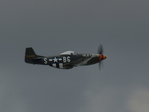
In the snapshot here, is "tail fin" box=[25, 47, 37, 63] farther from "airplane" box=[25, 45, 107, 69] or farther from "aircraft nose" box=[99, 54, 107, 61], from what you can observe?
"aircraft nose" box=[99, 54, 107, 61]

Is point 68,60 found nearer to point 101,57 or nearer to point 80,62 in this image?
point 80,62

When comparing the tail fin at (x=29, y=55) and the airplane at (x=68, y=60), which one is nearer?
the airplane at (x=68, y=60)

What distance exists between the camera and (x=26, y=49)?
57031mm

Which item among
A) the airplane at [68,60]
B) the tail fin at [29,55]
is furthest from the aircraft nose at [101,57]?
the tail fin at [29,55]

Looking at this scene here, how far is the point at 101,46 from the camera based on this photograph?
5834 centimetres

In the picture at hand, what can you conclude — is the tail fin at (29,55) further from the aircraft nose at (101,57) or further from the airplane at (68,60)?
the aircraft nose at (101,57)

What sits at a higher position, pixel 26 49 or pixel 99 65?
pixel 26 49

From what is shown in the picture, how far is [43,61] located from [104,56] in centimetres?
1366

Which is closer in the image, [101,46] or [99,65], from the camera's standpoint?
[99,65]

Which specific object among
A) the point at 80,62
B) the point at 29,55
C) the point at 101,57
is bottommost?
the point at 80,62

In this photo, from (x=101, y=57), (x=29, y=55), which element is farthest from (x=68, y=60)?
(x=29, y=55)

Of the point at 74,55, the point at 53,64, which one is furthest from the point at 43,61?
the point at 74,55

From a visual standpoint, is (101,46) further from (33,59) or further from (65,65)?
(33,59)

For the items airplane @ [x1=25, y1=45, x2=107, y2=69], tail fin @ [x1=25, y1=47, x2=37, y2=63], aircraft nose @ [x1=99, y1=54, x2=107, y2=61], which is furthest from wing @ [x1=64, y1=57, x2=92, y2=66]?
tail fin @ [x1=25, y1=47, x2=37, y2=63]
